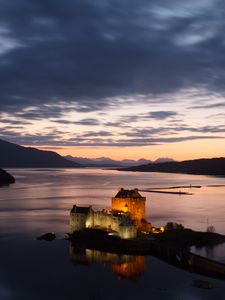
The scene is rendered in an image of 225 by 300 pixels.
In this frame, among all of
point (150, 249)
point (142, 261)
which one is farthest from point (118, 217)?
point (142, 261)

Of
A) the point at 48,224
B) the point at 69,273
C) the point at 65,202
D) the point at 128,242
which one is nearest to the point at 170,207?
the point at 65,202

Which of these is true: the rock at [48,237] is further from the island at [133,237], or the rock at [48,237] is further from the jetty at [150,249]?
the jetty at [150,249]

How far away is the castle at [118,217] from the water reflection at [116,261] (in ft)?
13.7

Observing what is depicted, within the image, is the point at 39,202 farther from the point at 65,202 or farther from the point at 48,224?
the point at 48,224

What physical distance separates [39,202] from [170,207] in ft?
106

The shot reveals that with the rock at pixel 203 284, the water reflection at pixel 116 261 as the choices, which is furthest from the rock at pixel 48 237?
the rock at pixel 203 284

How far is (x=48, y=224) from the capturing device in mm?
74500

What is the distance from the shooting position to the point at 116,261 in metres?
47.8

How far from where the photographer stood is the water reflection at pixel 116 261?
44.4 meters

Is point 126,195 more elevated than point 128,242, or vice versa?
point 126,195

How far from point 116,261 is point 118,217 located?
24.7 feet

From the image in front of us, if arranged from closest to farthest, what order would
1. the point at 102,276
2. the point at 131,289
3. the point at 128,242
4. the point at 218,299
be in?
the point at 218,299
the point at 131,289
the point at 102,276
the point at 128,242

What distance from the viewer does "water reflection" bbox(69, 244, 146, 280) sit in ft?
146

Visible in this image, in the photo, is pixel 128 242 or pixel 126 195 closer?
pixel 128 242
